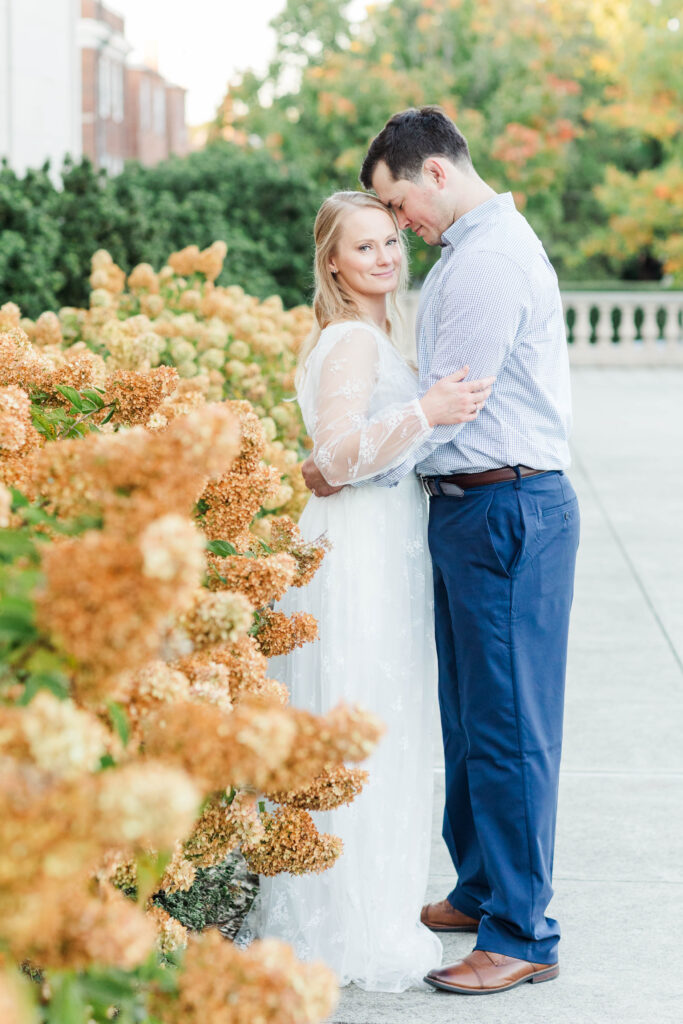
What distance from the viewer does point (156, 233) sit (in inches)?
299

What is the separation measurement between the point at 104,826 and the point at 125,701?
14.3 inches

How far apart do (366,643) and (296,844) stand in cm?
90

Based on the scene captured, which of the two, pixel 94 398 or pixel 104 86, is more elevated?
pixel 104 86

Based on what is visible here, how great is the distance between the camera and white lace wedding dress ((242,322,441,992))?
307 centimetres

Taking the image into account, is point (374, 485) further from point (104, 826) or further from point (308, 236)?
point (308, 236)

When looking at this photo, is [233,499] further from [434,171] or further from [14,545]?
[434,171]

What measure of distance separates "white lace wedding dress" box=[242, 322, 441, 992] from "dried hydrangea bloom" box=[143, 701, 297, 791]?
1646 millimetres

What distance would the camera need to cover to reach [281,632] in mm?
2348

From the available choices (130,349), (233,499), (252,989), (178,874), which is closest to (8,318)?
(130,349)

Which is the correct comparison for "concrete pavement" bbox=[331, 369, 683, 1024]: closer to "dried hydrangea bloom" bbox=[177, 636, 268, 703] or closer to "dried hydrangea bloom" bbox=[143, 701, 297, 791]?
"dried hydrangea bloom" bbox=[177, 636, 268, 703]

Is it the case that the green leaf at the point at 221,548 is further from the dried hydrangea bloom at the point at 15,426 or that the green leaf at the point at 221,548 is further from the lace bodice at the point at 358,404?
the lace bodice at the point at 358,404

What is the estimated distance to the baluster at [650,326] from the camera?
18.9m

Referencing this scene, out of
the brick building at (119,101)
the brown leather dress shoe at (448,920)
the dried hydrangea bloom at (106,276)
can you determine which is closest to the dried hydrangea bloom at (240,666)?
the brown leather dress shoe at (448,920)

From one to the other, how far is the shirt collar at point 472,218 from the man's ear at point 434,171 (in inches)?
4.1
